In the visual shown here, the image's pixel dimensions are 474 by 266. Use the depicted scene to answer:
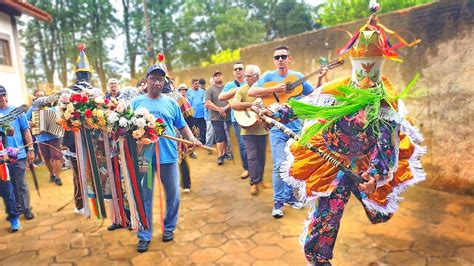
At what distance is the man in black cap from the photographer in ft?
23.1

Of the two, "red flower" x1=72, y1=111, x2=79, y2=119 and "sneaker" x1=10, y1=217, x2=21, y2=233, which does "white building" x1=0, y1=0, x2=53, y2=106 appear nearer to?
"sneaker" x1=10, y1=217, x2=21, y2=233

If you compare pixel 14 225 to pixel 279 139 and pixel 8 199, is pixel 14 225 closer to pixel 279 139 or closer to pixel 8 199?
pixel 8 199

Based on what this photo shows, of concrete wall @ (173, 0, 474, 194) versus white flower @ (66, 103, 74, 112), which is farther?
concrete wall @ (173, 0, 474, 194)

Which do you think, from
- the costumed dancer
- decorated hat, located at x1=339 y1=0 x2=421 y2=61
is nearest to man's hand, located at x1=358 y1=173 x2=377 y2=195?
the costumed dancer

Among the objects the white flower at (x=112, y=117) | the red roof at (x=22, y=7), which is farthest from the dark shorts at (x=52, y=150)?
the red roof at (x=22, y=7)

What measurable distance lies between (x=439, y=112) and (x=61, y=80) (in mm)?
29325

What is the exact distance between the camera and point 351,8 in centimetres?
1323

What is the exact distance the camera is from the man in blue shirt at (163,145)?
3.67 m

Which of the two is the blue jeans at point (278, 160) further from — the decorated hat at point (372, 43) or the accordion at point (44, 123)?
the accordion at point (44, 123)

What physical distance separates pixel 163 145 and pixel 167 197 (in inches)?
25.2

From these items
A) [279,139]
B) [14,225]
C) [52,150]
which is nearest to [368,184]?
[279,139]

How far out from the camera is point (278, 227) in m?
4.16

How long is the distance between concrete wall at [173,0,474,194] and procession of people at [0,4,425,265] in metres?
1.67

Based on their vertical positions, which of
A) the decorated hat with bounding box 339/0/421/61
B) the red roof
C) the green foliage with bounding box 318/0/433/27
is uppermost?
the red roof
